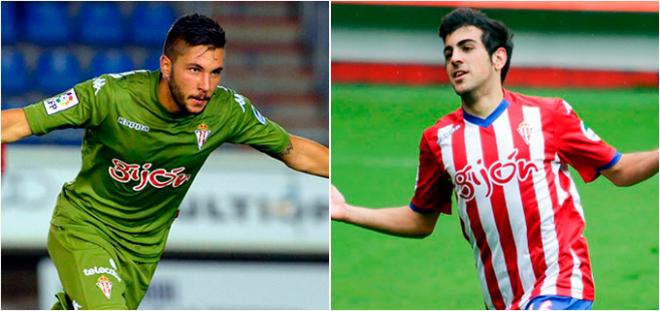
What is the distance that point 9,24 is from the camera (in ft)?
28.6

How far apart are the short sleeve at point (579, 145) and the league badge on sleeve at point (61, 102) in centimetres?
176

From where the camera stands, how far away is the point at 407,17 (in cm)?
604

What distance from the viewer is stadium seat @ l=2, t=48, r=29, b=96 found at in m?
8.32

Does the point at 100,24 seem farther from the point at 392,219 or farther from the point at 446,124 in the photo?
the point at 446,124

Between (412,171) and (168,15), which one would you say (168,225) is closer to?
(412,171)

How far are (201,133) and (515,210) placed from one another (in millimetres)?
1252

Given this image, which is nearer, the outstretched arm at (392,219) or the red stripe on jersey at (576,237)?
the red stripe on jersey at (576,237)

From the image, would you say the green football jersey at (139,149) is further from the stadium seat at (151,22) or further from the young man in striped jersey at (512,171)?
the stadium seat at (151,22)

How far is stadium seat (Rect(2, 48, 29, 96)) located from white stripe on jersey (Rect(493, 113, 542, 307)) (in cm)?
482

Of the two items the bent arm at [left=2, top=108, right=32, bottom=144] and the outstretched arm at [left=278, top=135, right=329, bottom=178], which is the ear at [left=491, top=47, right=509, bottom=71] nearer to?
the outstretched arm at [left=278, top=135, right=329, bottom=178]

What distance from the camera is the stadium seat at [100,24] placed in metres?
8.59

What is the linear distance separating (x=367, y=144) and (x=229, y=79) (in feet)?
6.62

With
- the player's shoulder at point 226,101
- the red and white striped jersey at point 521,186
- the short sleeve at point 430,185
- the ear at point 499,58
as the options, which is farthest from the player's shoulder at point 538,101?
the player's shoulder at point 226,101

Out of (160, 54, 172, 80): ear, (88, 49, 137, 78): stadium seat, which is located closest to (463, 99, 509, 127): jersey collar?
(160, 54, 172, 80): ear
